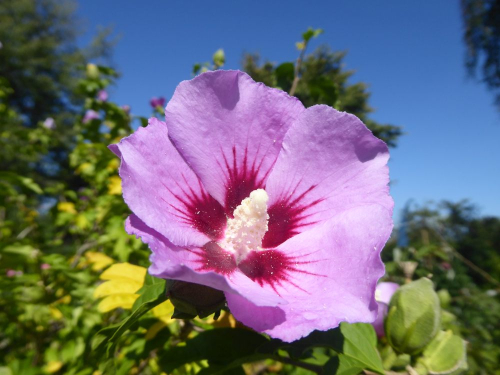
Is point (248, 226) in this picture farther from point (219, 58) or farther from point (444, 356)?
point (219, 58)

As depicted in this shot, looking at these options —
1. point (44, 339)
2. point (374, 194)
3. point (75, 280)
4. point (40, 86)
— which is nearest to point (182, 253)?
point (374, 194)

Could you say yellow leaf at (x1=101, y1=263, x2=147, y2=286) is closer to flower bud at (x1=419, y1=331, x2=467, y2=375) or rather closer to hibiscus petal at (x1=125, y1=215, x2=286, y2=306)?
hibiscus petal at (x1=125, y1=215, x2=286, y2=306)

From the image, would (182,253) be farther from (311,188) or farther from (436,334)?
(436,334)

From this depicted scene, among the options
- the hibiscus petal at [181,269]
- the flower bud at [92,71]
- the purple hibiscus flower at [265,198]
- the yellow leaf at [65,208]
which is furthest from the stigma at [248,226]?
the yellow leaf at [65,208]

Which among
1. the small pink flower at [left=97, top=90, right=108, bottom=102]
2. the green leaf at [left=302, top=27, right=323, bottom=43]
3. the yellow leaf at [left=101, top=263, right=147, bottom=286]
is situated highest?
the small pink flower at [left=97, top=90, right=108, bottom=102]

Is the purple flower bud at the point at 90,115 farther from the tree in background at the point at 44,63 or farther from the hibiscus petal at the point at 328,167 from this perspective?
the tree in background at the point at 44,63

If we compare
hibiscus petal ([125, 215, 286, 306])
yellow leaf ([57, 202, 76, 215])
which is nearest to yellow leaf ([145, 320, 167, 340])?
hibiscus petal ([125, 215, 286, 306])
